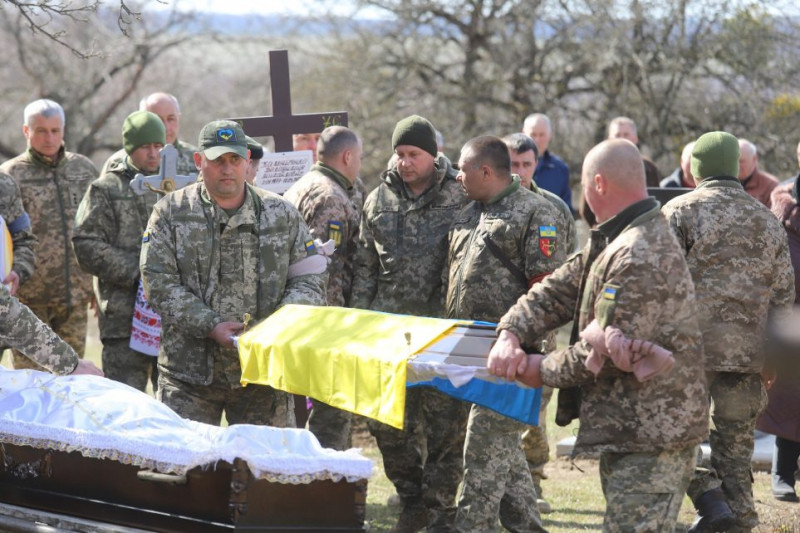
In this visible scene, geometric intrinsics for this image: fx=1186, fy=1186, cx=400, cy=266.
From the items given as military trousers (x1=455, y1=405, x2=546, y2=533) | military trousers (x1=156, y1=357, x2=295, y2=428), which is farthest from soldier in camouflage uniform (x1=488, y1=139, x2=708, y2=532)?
→ military trousers (x1=156, y1=357, x2=295, y2=428)

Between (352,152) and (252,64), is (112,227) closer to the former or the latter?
(352,152)

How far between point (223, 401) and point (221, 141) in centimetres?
144

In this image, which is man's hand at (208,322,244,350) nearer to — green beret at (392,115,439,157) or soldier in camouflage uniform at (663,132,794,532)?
green beret at (392,115,439,157)

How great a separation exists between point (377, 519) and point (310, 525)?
2634 millimetres

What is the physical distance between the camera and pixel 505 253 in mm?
6656

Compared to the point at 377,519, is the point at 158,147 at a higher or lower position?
higher

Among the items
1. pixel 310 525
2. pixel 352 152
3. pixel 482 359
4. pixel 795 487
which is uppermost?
pixel 352 152

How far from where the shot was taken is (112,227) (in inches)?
315

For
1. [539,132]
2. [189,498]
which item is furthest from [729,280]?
[539,132]

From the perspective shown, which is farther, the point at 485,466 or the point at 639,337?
the point at 485,466

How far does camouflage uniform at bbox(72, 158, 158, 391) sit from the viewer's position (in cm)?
791

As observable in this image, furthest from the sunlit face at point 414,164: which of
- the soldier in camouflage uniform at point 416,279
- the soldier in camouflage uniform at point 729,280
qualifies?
the soldier in camouflage uniform at point 729,280

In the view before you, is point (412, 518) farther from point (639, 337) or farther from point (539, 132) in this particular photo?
point (539, 132)

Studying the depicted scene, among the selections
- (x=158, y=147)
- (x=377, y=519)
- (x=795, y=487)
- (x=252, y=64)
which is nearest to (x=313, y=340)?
(x=377, y=519)
